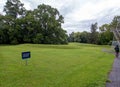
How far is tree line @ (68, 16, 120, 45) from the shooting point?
203 feet

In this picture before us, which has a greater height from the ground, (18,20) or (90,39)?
(18,20)

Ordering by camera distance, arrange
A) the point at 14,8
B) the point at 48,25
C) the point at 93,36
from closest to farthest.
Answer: the point at 48,25 < the point at 14,8 < the point at 93,36

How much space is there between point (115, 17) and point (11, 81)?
59.8 metres

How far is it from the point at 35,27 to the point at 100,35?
26.9 meters

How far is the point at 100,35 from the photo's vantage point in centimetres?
6981

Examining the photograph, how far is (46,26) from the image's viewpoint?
57.0 metres

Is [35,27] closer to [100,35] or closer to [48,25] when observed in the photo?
[48,25]

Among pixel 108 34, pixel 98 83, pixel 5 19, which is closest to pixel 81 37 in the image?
pixel 108 34

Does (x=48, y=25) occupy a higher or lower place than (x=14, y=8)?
lower

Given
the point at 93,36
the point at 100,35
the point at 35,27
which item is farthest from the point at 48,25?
the point at 93,36

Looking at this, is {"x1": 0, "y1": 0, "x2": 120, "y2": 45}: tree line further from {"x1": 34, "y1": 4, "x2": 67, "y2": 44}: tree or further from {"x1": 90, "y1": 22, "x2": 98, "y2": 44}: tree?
{"x1": 90, "y1": 22, "x2": 98, "y2": 44}: tree

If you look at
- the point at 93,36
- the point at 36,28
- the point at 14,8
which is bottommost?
the point at 93,36

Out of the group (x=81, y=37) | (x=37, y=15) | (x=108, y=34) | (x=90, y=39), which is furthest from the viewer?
(x=81, y=37)

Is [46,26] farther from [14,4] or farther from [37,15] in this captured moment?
[14,4]
